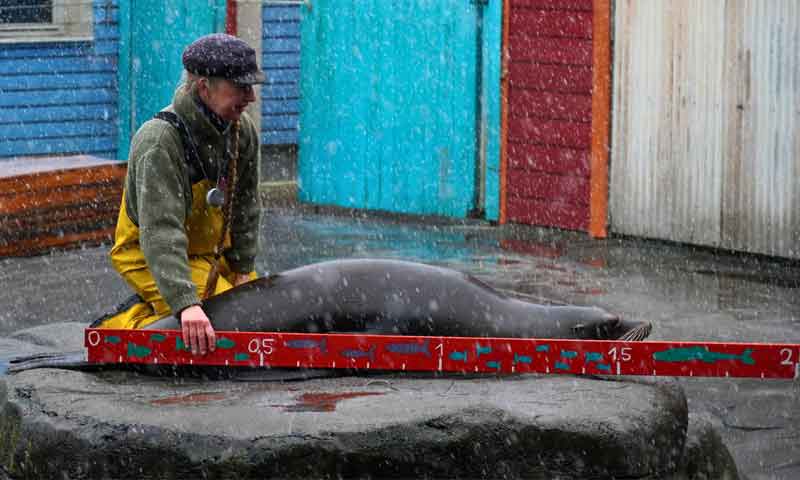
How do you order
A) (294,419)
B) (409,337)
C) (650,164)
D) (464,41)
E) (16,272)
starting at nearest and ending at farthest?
(294,419) < (409,337) < (16,272) < (650,164) < (464,41)

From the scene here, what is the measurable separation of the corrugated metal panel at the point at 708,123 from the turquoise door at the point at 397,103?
1269 mm

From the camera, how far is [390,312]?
516 cm

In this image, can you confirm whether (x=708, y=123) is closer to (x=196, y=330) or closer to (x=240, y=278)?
(x=240, y=278)

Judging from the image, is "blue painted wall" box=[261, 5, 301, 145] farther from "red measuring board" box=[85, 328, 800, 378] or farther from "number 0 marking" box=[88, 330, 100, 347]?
"red measuring board" box=[85, 328, 800, 378]

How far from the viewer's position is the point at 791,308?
8.79 m

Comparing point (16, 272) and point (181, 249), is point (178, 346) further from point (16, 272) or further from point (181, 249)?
point (16, 272)

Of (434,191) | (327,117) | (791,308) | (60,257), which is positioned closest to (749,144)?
(791,308)

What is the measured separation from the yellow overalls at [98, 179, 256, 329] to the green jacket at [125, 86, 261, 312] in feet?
0.20

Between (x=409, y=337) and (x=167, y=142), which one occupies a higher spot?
(x=167, y=142)

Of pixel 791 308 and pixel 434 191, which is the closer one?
pixel 791 308

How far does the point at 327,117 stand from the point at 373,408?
8161 mm

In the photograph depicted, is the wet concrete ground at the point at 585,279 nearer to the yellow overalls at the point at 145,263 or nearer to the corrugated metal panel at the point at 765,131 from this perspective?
the corrugated metal panel at the point at 765,131

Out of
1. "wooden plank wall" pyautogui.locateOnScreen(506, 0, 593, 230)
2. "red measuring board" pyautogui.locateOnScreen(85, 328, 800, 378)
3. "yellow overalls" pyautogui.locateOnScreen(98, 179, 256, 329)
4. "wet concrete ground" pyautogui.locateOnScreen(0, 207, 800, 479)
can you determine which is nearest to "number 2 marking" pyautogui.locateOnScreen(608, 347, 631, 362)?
"red measuring board" pyautogui.locateOnScreen(85, 328, 800, 378)

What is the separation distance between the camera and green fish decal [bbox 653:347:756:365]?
4.88 m
